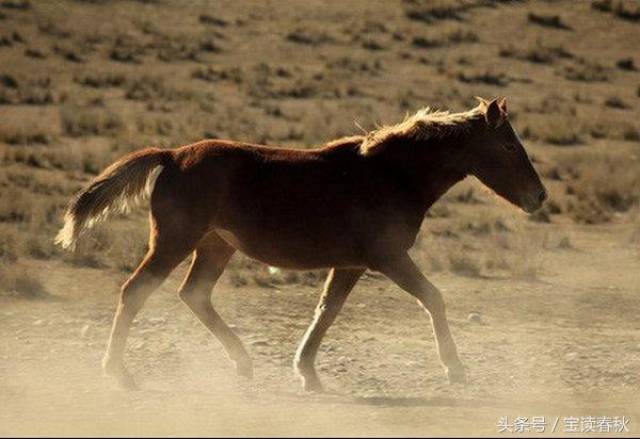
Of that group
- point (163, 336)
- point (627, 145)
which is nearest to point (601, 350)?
point (163, 336)

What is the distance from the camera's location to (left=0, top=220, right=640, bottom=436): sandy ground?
31.9ft

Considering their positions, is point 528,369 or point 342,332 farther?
point 342,332

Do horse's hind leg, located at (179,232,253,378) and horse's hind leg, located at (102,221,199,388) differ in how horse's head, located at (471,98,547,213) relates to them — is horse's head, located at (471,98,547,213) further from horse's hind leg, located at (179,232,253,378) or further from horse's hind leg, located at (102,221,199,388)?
horse's hind leg, located at (102,221,199,388)

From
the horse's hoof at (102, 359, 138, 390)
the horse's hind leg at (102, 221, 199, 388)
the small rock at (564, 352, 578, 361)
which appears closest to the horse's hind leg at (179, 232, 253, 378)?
the horse's hind leg at (102, 221, 199, 388)

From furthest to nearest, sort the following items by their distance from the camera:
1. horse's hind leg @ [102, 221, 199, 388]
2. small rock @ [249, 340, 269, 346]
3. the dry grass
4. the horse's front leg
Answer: the dry grass
small rock @ [249, 340, 269, 346]
horse's hind leg @ [102, 221, 199, 388]
the horse's front leg

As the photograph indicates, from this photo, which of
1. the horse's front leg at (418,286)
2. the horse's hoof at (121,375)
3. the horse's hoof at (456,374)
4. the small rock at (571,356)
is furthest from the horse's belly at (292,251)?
the small rock at (571,356)

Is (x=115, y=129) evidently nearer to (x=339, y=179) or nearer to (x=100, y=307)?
(x=100, y=307)

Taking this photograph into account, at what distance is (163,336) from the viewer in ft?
42.0

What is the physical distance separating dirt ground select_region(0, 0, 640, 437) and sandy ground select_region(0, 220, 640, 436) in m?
0.03

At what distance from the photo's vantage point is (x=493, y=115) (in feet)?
37.3

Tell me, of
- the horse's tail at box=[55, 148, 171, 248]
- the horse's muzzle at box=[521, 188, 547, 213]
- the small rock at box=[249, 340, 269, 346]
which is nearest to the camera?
the horse's tail at box=[55, 148, 171, 248]

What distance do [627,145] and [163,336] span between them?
16.7 m

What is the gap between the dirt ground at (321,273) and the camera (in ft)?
34.6

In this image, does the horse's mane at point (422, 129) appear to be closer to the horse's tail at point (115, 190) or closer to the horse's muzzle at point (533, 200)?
the horse's muzzle at point (533, 200)
